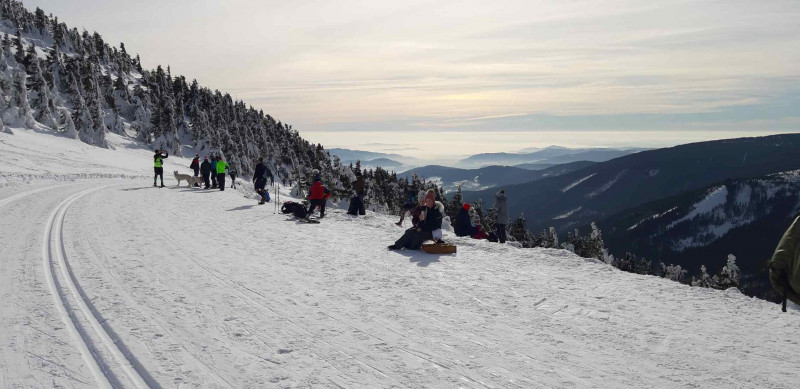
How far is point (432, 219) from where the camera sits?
12.3 metres

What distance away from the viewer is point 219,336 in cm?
581

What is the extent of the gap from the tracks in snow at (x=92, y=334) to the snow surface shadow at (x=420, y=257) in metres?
6.17

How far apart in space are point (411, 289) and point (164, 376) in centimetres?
441

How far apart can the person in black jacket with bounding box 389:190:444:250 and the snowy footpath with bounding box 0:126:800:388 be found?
0.50 m

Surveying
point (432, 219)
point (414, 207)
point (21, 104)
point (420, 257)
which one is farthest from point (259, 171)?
point (21, 104)

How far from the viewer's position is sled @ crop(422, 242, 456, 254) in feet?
38.5

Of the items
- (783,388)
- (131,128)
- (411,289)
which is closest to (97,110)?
(131,128)

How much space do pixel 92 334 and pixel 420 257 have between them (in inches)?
278

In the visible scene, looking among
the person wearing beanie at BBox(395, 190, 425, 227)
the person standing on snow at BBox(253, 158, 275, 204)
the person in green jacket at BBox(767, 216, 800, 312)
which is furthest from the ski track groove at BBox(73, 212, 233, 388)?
the person standing on snow at BBox(253, 158, 275, 204)

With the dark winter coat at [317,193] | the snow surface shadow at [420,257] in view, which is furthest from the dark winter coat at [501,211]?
the dark winter coat at [317,193]

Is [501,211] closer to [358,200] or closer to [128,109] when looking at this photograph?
[358,200]

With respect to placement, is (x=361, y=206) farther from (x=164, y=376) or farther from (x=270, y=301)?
(x=164, y=376)

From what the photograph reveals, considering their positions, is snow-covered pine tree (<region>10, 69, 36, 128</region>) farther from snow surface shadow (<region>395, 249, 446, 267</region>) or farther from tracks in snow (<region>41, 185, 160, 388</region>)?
snow surface shadow (<region>395, 249, 446, 267</region>)

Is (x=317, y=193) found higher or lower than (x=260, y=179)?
lower
